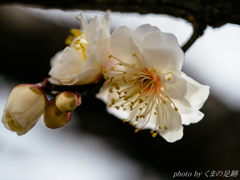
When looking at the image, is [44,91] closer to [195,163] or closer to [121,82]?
[121,82]

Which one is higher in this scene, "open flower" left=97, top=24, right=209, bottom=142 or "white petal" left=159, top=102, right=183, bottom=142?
"open flower" left=97, top=24, right=209, bottom=142

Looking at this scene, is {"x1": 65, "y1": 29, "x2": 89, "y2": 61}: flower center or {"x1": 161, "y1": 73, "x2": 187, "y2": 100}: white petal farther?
{"x1": 65, "y1": 29, "x2": 89, "y2": 61}: flower center

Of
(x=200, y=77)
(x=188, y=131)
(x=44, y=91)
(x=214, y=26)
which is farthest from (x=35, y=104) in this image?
(x=200, y=77)

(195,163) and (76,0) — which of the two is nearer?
(76,0)

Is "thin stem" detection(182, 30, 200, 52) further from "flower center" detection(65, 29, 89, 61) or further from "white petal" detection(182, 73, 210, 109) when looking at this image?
"flower center" detection(65, 29, 89, 61)

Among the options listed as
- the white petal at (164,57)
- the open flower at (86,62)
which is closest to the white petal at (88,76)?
the open flower at (86,62)

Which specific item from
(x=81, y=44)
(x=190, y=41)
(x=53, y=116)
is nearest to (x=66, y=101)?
(x=53, y=116)

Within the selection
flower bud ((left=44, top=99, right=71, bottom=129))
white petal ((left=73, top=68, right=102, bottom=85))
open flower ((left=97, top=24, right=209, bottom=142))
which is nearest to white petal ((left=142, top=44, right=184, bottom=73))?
open flower ((left=97, top=24, right=209, bottom=142))

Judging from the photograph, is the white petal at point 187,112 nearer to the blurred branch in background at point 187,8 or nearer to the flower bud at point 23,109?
the blurred branch in background at point 187,8
